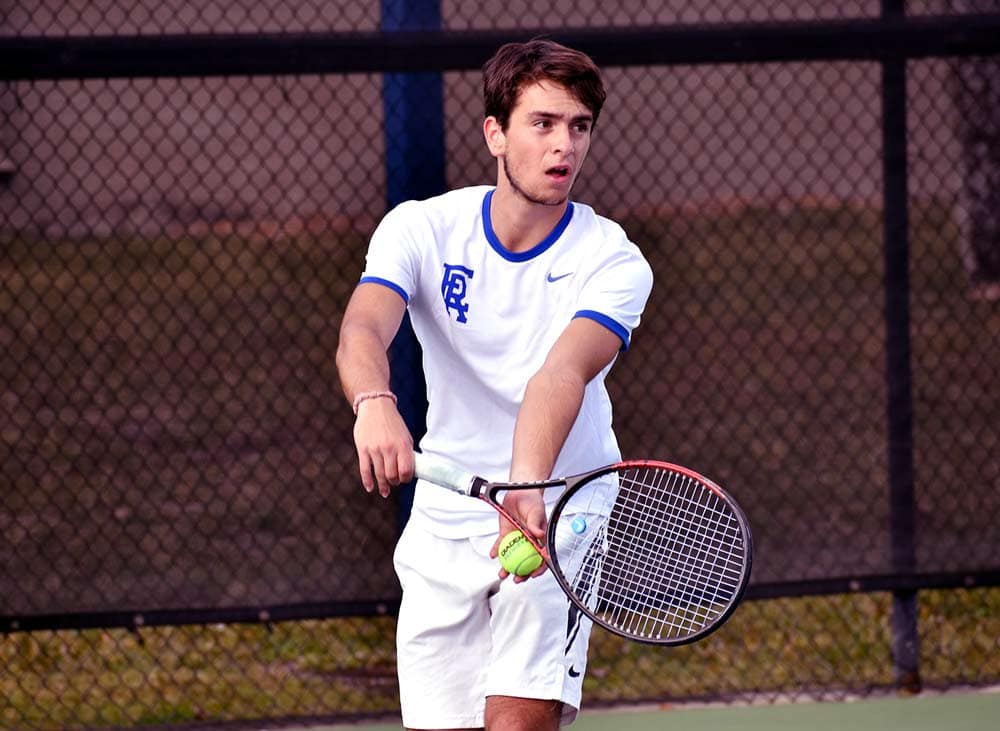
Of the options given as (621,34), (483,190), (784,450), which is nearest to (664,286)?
(784,450)

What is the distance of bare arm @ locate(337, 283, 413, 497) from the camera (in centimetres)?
259

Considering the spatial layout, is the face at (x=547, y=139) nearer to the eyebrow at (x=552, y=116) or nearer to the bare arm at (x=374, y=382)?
the eyebrow at (x=552, y=116)

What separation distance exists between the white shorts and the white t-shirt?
0.26 ft

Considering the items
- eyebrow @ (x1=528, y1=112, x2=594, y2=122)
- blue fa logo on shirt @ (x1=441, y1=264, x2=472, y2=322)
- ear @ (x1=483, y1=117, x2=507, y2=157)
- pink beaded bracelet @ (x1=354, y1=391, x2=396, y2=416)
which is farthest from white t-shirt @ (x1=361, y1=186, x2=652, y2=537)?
pink beaded bracelet @ (x1=354, y1=391, x2=396, y2=416)

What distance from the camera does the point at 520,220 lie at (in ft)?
10.3

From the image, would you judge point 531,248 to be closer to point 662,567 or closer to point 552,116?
point 552,116

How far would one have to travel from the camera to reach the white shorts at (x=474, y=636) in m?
3.13

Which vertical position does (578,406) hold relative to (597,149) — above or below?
below

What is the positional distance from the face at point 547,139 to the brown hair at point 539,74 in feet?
0.05

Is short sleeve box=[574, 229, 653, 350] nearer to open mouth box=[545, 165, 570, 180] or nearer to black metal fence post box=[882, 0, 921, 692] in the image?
open mouth box=[545, 165, 570, 180]

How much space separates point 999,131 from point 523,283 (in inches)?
179

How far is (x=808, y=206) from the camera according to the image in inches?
559

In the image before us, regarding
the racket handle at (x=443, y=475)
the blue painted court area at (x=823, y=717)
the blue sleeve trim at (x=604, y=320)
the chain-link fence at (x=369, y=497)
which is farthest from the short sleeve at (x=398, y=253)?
the blue painted court area at (x=823, y=717)

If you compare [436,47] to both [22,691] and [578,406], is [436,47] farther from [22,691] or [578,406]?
[22,691]
